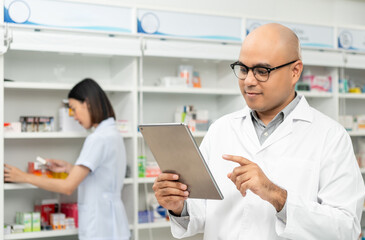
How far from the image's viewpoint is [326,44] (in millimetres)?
4312

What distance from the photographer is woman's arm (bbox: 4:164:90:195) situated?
10.1 ft

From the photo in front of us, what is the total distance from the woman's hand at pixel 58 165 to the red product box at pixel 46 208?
256 millimetres

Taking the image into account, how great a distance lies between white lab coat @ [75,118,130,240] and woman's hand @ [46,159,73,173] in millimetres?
344

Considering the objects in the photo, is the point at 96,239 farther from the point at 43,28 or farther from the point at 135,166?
the point at 43,28

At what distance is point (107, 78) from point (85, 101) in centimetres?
72

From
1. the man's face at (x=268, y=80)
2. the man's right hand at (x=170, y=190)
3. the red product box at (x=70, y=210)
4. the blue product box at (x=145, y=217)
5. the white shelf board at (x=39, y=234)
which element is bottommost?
the white shelf board at (x=39, y=234)

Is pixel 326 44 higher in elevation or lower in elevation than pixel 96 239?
higher

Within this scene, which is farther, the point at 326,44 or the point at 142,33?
the point at 326,44

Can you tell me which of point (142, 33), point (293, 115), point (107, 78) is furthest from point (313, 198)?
point (107, 78)

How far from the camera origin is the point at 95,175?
315 cm

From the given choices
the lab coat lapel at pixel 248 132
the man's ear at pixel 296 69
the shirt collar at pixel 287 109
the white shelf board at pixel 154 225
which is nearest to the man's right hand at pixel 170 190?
the lab coat lapel at pixel 248 132

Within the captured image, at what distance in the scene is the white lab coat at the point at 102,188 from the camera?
10.3 ft

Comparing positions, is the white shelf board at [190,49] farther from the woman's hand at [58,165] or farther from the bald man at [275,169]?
the bald man at [275,169]

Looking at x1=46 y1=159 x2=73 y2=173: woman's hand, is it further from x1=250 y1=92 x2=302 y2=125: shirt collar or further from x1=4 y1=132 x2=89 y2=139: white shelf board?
x1=250 y1=92 x2=302 y2=125: shirt collar
